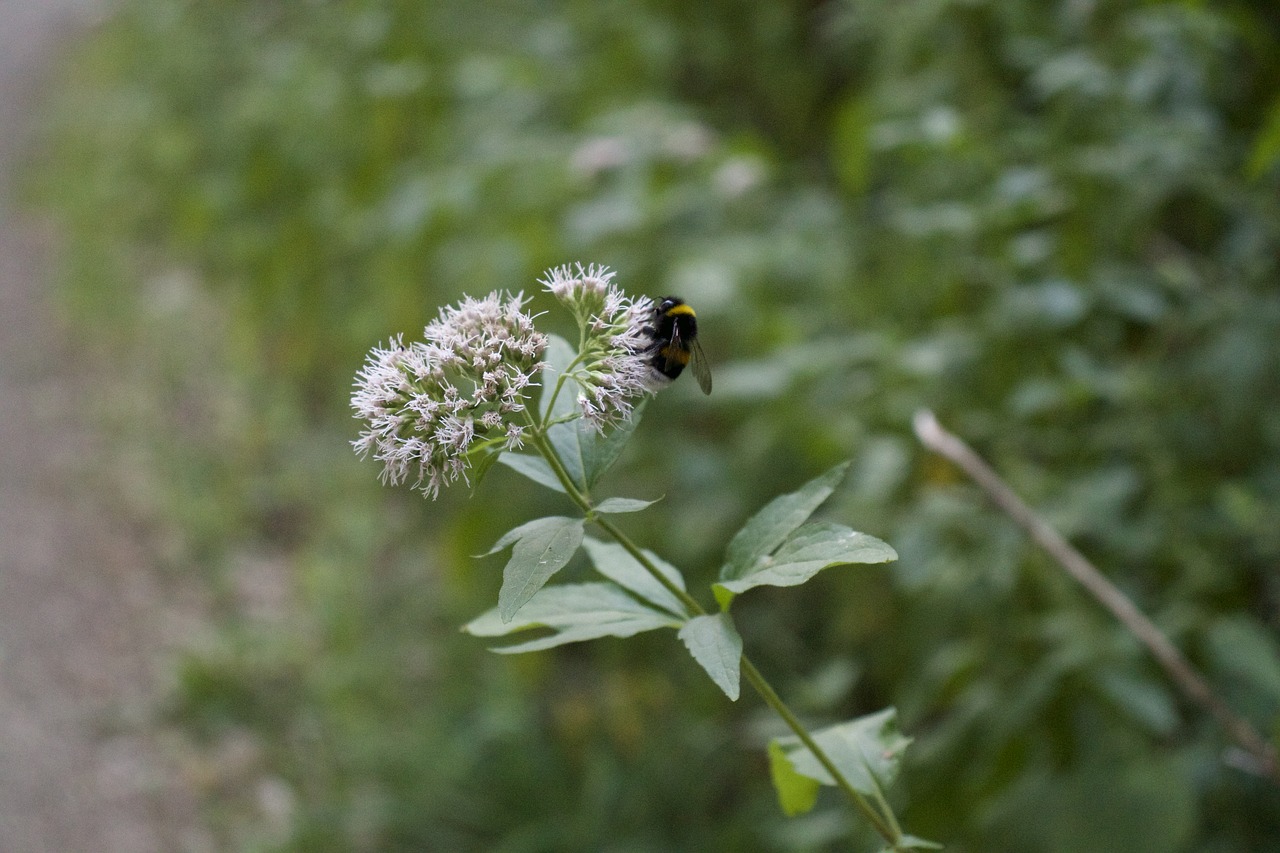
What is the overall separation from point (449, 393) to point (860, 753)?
500mm

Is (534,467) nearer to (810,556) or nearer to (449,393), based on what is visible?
(449,393)

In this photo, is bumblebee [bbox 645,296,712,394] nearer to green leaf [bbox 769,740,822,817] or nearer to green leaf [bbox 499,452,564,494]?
green leaf [bbox 499,452,564,494]

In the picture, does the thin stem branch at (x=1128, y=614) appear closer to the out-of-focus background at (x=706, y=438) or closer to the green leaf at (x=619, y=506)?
the out-of-focus background at (x=706, y=438)

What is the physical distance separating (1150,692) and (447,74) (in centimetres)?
Result: 300

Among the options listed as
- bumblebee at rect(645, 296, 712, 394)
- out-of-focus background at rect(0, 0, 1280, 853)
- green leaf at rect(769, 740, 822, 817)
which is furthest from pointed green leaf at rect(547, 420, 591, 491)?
out-of-focus background at rect(0, 0, 1280, 853)

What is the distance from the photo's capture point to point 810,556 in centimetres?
85

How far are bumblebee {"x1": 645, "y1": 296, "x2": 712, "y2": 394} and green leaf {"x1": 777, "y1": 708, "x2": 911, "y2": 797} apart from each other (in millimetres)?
378

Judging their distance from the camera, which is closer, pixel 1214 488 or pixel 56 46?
pixel 1214 488

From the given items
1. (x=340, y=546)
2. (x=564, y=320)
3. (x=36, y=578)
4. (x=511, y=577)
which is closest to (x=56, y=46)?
(x=36, y=578)

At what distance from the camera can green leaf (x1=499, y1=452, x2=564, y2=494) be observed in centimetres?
90

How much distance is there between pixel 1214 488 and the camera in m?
1.97

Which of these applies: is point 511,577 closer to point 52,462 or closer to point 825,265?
point 825,265

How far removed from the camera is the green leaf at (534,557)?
76cm

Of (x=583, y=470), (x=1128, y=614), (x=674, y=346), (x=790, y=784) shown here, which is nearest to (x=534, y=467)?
(x=583, y=470)
